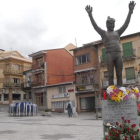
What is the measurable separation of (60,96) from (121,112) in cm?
3030

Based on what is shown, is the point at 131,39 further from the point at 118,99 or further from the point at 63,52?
the point at 118,99

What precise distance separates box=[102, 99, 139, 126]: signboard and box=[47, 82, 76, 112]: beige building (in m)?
28.1

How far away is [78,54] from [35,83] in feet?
38.0

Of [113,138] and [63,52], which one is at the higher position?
[63,52]

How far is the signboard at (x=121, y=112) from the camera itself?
755 cm

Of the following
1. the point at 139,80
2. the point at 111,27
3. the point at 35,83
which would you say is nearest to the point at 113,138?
the point at 111,27

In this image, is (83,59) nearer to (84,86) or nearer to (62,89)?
(84,86)

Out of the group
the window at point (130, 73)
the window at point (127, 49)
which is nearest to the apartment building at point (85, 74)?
the window at point (130, 73)

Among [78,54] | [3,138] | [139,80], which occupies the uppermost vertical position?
[78,54]

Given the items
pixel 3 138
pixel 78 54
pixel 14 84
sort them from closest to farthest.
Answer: pixel 3 138 < pixel 78 54 < pixel 14 84

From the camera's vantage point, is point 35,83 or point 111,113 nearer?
point 111,113

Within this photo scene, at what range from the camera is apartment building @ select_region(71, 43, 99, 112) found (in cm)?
3394

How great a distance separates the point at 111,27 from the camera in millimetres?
8523

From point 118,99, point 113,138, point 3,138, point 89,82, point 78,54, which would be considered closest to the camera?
point 113,138
